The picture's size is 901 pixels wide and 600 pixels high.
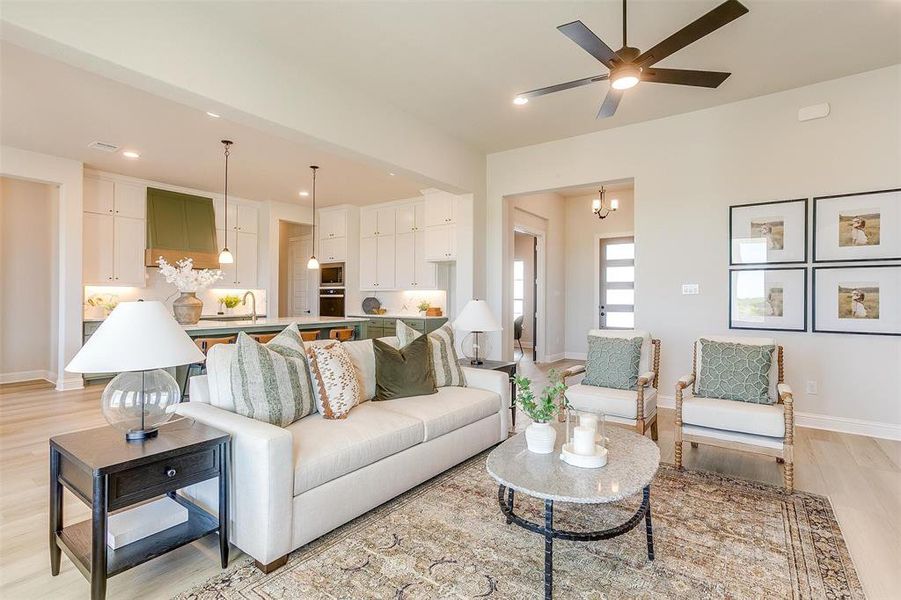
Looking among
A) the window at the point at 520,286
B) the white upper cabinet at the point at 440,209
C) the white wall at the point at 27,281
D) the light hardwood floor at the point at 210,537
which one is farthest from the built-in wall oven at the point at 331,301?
the light hardwood floor at the point at 210,537

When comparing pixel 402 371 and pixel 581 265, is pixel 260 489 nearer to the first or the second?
pixel 402 371

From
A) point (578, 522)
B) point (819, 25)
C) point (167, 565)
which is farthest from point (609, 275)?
point (167, 565)

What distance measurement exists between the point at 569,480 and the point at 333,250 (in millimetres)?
7379

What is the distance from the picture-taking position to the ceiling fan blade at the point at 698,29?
2287 millimetres

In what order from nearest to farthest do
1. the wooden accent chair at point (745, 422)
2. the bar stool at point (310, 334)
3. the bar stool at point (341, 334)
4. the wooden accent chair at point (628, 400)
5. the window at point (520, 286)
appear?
the wooden accent chair at point (745, 422)
the wooden accent chair at point (628, 400)
the bar stool at point (310, 334)
the bar stool at point (341, 334)
the window at point (520, 286)

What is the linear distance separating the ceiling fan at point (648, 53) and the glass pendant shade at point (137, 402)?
2.64 m

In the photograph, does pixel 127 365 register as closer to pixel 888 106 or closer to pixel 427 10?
pixel 427 10

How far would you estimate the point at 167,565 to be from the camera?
1.99 metres

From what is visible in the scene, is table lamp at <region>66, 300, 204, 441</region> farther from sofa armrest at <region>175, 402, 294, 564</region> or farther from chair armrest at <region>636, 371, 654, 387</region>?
chair armrest at <region>636, 371, 654, 387</region>

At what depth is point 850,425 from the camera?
3.96 meters

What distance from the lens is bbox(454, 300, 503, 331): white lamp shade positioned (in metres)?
3.85

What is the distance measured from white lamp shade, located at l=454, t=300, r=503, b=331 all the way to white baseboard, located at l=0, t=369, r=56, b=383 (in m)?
6.09

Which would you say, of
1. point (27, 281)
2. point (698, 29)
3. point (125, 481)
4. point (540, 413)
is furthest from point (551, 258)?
point (27, 281)

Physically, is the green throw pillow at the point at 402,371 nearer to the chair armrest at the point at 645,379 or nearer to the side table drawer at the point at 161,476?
the side table drawer at the point at 161,476
